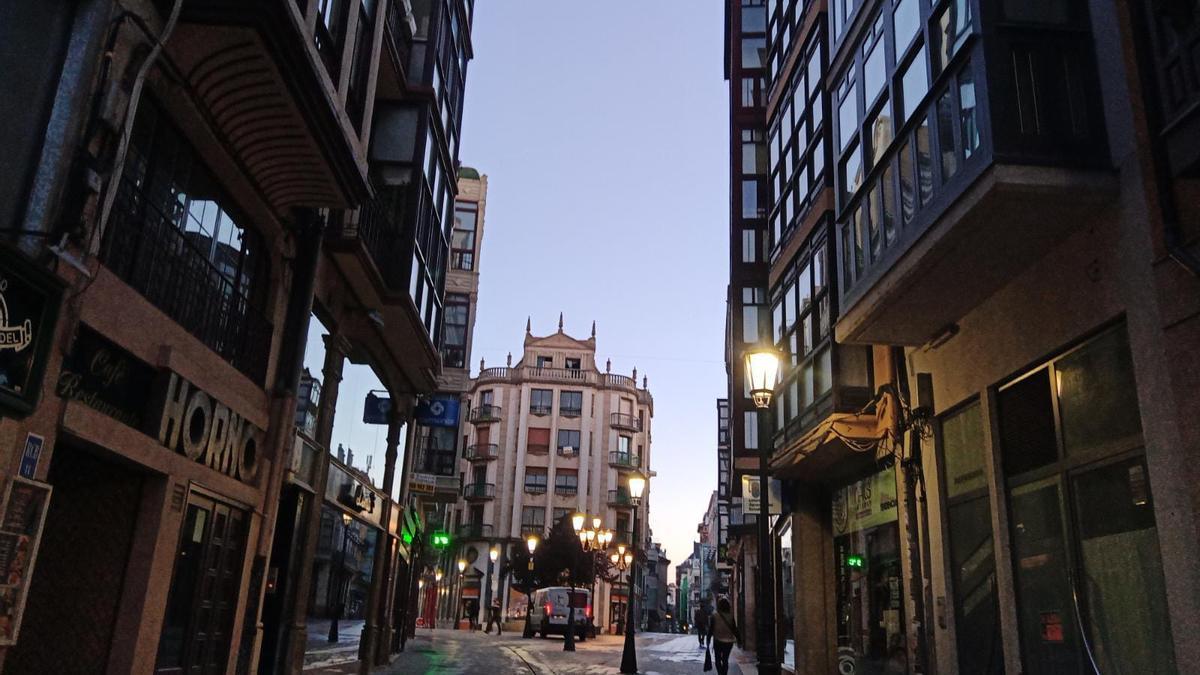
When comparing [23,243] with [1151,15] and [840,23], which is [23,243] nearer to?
[1151,15]

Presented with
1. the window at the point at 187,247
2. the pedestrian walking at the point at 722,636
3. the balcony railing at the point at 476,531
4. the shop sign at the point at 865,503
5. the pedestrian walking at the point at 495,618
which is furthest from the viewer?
the balcony railing at the point at 476,531

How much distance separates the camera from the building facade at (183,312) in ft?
20.9

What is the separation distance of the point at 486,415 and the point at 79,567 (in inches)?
2592

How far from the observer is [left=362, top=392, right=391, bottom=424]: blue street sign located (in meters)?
16.8

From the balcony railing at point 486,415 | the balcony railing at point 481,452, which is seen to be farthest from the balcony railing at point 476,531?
the balcony railing at point 486,415

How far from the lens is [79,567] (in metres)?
8.41

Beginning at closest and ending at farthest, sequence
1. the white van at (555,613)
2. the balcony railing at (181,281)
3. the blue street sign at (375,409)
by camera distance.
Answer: the balcony railing at (181,281)
the blue street sign at (375,409)
the white van at (555,613)

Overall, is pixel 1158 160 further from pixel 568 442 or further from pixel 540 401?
pixel 540 401

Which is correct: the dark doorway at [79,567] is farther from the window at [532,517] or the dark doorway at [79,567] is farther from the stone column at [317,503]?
the window at [532,517]

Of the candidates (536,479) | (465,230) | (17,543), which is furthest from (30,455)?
(536,479)

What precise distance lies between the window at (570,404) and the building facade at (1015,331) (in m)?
58.5

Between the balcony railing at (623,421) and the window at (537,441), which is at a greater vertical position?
the balcony railing at (623,421)

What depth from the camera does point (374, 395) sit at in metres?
17.2

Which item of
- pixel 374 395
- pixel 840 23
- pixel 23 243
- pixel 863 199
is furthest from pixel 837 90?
pixel 23 243
